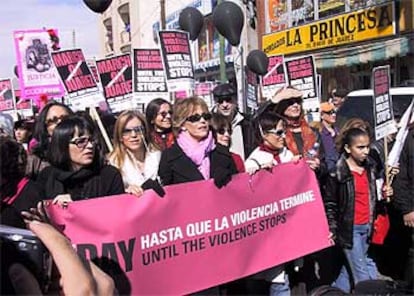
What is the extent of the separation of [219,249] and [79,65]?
3.48 m

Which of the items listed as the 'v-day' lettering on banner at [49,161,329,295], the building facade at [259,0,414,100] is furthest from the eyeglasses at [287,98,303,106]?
the building facade at [259,0,414,100]

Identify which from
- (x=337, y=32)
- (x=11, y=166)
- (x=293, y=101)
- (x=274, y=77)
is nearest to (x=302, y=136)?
(x=293, y=101)

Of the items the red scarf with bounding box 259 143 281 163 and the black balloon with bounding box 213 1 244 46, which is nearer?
the red scarf with bounding box 259 143 281 163

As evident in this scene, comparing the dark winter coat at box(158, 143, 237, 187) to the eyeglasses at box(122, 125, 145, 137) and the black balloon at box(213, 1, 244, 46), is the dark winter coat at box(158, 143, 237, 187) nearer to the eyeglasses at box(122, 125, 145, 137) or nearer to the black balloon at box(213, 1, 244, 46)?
the eyeglasses at box(122, 125, 145, 137)

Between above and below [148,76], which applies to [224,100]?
below

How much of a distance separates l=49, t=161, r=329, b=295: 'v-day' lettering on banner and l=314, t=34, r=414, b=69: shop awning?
1218 cm

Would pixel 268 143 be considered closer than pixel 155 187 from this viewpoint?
No

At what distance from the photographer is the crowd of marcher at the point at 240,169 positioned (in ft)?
13.3

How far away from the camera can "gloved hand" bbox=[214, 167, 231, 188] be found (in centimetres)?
471

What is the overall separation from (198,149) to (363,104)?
5083 mm

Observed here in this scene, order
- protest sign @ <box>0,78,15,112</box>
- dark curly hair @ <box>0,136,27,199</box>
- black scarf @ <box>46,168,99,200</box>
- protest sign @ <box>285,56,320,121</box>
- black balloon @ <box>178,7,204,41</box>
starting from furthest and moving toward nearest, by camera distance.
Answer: black balloon @ <box>178,7,204,41</box> < protest sign @ <box>0,78,15,112</box> < protest sign @ <box>285,56,320,121</box> < black scarf @ <box>46,168,99,200</box> < dark curly hair @ <box>0,136,27,199</box>

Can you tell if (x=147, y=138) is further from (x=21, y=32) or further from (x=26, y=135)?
(x=21, y=32)

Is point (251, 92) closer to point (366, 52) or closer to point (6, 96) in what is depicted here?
point (6, 96)

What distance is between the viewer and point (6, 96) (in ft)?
37.6
